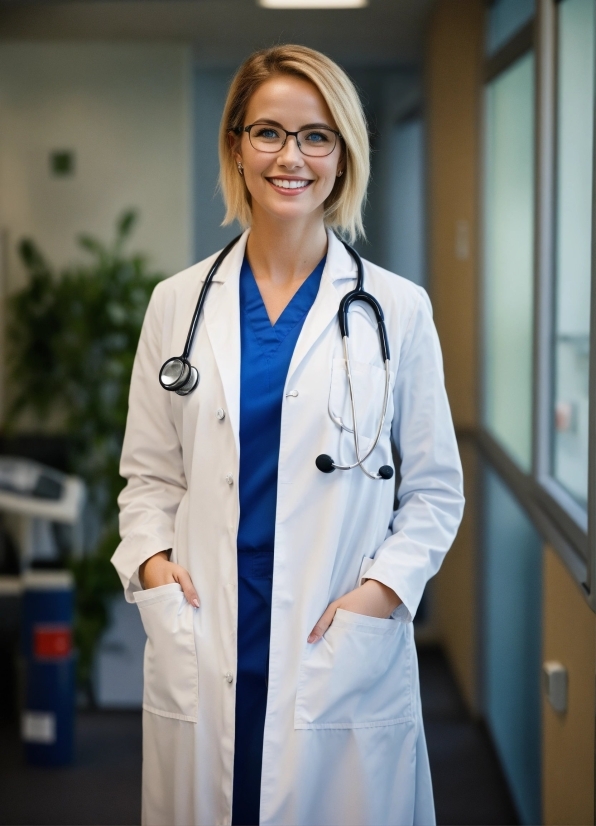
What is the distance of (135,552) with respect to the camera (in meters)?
1.46

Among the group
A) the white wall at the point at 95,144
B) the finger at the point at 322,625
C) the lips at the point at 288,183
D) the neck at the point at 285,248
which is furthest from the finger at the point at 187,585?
the white wall at the point at 95,144

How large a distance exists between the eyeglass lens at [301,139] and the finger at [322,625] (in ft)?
2.10

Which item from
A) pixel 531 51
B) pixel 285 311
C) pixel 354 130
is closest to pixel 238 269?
pixel 285 311

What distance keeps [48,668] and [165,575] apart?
1540mm

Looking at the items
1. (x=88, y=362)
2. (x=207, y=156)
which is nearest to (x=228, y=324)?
(x=207, y=156)

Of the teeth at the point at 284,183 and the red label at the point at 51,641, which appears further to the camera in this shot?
the red label at the point at 51,641

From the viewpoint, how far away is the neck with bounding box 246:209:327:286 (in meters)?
1.47

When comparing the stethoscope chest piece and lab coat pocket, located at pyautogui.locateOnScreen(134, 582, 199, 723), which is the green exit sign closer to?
the stethoscope chest piece

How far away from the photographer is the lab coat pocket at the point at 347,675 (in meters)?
1.37

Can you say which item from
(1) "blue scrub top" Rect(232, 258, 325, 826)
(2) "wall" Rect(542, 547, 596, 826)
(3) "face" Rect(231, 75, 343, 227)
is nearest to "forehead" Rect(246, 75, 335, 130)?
(3) "face" Rect(231, 75, 343, 227)

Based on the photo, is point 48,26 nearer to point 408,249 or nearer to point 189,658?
point 408,249

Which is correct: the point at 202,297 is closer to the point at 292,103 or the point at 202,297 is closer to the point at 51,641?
the point at 292,103

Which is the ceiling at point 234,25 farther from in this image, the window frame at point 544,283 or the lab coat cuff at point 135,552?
the lab coat cuff at point 135,552

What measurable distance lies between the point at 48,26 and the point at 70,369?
1.16 m
